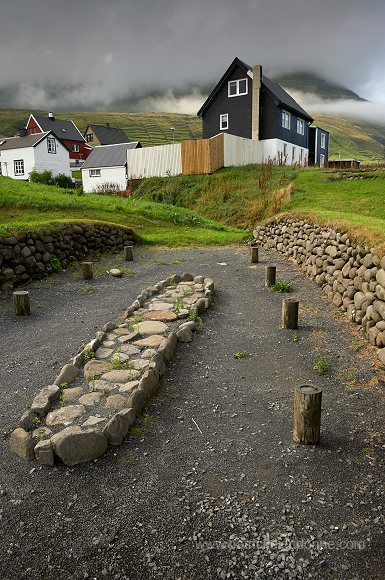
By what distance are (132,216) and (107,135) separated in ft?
218

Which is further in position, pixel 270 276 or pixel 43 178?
pixel 43 178

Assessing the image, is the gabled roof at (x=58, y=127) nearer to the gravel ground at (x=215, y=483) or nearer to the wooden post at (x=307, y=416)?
the gravel ground at (x=215, y=483)

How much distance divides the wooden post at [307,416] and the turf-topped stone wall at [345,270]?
7.80 feet

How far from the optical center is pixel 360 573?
9.86 feet

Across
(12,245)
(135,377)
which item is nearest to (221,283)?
(12,245)

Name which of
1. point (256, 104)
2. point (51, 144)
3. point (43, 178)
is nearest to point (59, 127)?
point (51, 144)

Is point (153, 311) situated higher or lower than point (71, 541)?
higher

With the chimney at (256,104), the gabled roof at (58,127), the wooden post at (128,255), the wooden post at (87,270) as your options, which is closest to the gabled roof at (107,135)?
the gabled roof at (58,127)

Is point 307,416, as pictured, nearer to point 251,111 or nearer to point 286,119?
point 251,111

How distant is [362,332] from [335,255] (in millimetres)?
2823

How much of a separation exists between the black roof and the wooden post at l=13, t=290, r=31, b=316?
6800cm

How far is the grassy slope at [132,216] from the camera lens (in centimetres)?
1677

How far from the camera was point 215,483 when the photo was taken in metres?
3.88

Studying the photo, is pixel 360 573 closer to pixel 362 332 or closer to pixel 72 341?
pixel 362 332
